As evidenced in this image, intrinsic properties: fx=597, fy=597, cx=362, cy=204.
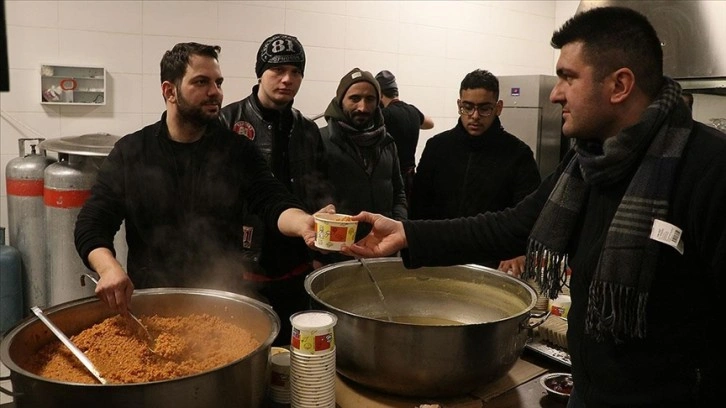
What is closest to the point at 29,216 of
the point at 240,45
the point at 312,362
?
the point at 240,45

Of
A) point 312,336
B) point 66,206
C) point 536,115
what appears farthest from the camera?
point 536,115

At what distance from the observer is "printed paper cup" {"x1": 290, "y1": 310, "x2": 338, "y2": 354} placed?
135 centimetres

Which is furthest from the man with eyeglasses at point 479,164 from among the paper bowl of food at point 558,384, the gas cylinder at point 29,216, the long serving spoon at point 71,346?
the gas cylinder at point 29,216

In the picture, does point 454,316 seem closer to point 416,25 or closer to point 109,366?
point 109,366

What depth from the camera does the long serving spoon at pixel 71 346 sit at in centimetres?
130

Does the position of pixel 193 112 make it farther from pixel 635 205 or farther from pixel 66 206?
pixel 66 206

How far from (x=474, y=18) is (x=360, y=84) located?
2996 mm

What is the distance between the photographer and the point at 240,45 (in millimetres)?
4312

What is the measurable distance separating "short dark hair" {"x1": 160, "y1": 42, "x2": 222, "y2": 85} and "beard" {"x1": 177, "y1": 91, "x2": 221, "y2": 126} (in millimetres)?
91

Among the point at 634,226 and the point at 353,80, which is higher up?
the point at 353,80

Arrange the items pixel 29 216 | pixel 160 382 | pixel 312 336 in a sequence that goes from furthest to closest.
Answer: pixel 29 216 < pixel 312 336 < pixel 160 382

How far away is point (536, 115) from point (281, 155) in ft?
11.5

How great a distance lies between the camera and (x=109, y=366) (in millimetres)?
1377

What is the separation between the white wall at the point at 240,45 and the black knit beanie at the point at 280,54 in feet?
4.66
